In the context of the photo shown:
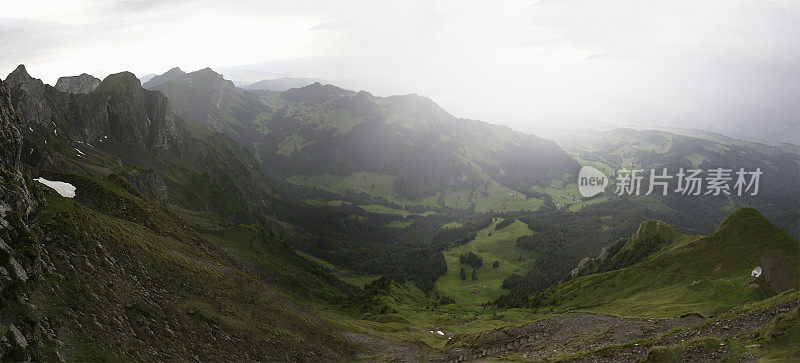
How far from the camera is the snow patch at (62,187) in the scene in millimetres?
52406

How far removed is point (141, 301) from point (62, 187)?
34922 millimetres

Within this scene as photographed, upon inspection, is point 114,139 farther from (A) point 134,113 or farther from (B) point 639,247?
(B) point 639,247

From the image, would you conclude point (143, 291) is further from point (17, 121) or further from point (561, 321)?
point (561, 321)

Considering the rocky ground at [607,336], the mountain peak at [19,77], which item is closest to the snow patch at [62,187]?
the rocky ground at [607,336]

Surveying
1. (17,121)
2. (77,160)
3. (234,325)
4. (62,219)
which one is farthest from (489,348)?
(77,160)

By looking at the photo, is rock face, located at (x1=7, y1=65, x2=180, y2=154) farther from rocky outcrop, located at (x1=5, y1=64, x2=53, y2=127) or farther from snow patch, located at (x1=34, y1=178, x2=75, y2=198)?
snow patch, located at (x1=34, y1=178, x2=75, y2=198)

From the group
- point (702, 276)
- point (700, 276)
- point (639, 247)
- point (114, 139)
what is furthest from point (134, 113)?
point (702, 276)

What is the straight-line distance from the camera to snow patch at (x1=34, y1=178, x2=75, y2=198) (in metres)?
52.4

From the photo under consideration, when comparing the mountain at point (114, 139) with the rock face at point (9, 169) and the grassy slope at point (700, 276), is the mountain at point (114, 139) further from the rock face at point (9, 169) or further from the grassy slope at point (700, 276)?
the grassy slope at point (700, 276)

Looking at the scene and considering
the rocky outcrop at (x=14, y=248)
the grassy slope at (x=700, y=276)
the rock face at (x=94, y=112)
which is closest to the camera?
the rocky outcrop at (x=14, y=248)

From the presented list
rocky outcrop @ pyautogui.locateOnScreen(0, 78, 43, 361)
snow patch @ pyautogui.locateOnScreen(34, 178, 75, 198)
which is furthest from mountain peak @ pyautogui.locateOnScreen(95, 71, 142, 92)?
rocky outcrop @ pyautogui.locateOnScreen(0, 78, 43, 361)

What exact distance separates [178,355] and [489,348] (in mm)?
39525

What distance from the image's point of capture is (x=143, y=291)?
35.8m

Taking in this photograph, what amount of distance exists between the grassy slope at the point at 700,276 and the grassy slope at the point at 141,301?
58.6 meters
